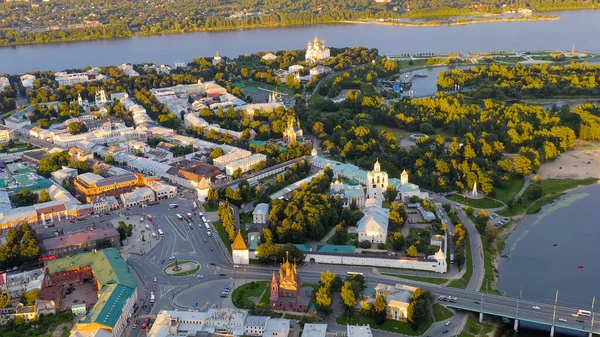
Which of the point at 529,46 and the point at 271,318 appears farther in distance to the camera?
the point at 529,46

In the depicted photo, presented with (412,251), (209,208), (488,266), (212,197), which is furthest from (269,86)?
(488,266)

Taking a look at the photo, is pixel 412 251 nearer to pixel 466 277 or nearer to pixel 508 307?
pixel 466 277

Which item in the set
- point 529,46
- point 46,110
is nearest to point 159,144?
point 46,110

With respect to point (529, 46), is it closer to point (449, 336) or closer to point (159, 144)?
point (159, 144)

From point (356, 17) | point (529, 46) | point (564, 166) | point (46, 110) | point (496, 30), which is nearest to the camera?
point (564, 166)

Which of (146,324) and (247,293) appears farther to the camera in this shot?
(247,293)

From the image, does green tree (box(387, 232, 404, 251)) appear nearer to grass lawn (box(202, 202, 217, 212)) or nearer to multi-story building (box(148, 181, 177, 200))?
grass lawn (box(202, 202, 217, 212))

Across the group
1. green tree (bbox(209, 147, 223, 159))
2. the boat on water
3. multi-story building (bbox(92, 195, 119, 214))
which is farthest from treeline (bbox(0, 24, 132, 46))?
multi-story building (bbox(92, 195, 119, 214))
